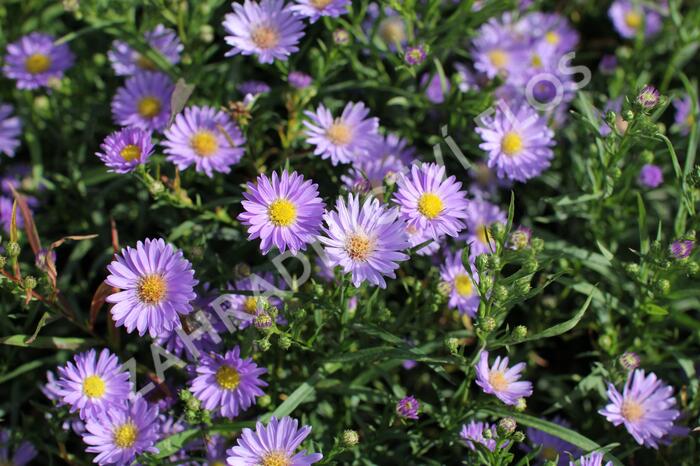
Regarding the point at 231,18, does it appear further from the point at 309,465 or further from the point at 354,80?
the point at 309,465

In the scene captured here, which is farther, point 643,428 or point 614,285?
point 614,285

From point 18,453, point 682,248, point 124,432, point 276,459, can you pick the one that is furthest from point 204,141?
point 682,248

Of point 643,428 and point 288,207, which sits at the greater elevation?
point 288,207

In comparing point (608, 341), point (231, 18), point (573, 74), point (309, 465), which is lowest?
point (309, 465)

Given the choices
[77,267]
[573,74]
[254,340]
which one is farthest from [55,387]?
[573,74]

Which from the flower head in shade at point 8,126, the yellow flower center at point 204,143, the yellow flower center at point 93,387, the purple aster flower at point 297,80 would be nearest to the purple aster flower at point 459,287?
the purple aster flower at point 297,80

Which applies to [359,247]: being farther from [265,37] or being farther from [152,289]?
[265,37]
